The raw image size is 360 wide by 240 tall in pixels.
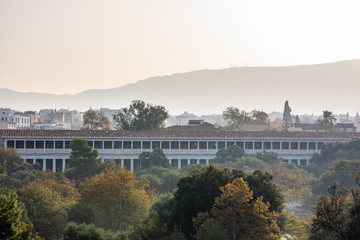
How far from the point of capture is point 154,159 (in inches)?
3169

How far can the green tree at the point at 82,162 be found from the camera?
63.9 meters

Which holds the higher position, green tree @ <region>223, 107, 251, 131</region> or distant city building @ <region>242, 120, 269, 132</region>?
green tree @ <region>223, 107, 251, 131</region>

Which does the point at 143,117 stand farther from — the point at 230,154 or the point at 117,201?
the point at 117,201

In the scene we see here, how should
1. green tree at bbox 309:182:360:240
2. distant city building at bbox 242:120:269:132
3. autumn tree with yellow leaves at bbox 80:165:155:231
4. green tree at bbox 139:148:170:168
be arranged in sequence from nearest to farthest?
green tree at bbox 309:182:360:240
autumn tree with yellow leaves at bbox 80:165:155:231
green tree at bbox 139:148:170:168
distant city building at bbox 242:120:269:132

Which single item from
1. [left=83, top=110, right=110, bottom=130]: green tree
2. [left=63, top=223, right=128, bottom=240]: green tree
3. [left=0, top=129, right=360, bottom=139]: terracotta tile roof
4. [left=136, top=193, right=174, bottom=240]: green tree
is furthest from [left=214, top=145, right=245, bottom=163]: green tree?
[left=63, top=223, right=128, bottom=240]: green tree

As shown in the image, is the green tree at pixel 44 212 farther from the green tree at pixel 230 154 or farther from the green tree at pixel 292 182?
the green tree at pixel 230 154

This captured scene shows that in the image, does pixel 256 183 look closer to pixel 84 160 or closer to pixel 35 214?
pixel 35 214

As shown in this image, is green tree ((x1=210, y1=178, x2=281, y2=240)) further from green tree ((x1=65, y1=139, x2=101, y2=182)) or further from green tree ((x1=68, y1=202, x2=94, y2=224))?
green tree ((x1=65, y1=139, x2=101, y2=182))

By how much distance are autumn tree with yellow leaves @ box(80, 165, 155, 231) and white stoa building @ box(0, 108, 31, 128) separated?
122 metres

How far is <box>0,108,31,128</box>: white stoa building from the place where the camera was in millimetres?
166775

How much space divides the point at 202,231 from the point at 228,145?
5819cm

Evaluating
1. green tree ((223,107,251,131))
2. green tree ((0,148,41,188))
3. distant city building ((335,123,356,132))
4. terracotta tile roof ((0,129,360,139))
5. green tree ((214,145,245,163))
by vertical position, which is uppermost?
green tree ((223,107,251,131))

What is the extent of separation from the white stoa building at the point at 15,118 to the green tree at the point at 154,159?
89.1m

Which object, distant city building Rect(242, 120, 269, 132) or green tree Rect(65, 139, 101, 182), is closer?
green tree Rect(65, 139, 101, 182)
